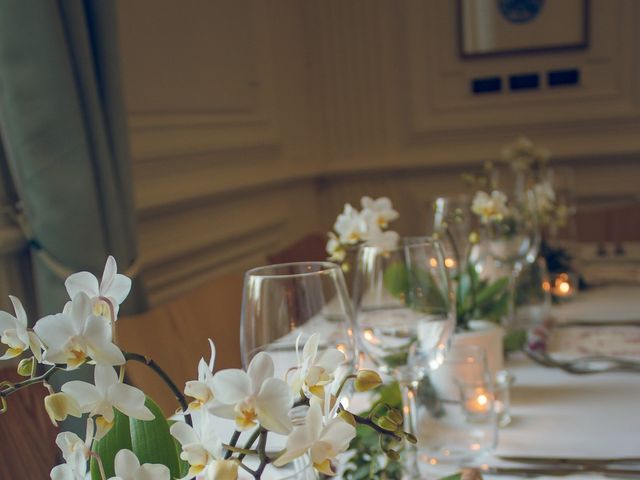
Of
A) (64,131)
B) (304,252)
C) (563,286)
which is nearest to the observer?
(64,131)

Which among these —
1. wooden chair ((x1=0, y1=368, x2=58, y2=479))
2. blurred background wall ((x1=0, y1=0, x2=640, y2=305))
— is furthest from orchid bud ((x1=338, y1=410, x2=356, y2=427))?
blurred background wall ((x1=0, y1=0, x2=640, y2=305))

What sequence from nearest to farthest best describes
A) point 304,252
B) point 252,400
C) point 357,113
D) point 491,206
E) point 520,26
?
point 252,400
point 491,206
point 304,252
point 520,26
point 357,113

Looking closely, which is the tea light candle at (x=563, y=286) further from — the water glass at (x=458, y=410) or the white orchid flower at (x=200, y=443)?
the white orchid flower at (x=200, y=443)

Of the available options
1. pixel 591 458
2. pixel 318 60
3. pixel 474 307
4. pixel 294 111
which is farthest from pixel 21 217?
pixel 318 60

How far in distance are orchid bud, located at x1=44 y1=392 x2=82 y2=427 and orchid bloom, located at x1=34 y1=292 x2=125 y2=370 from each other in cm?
1

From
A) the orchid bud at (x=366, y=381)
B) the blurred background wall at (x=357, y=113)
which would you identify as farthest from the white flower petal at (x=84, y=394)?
the blurred background wall at (x=357, y=113)

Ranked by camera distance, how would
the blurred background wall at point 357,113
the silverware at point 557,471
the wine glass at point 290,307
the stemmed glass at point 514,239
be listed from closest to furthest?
the wine glass at point 290,307
the silverware at point 557,471
the stemmed glass at point 514,239
the blurred background wall at point 357,113

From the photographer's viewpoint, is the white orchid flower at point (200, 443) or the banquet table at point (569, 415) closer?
the white orchid flower at point (200, 443)

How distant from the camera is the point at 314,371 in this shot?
0.29 m

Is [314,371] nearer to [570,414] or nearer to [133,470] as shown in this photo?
[133,470]

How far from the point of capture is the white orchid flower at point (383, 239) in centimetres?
60

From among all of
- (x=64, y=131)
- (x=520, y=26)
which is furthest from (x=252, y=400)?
(x=520, y=26)

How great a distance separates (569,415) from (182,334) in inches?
Result: 20.2

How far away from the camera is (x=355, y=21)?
2.52m
